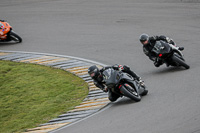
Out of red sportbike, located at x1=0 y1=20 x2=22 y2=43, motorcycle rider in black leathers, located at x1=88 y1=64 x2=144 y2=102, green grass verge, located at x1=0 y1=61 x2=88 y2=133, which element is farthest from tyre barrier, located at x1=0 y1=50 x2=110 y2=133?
red sportbike, located at x1=0 y1=20 x2=22 y2=43

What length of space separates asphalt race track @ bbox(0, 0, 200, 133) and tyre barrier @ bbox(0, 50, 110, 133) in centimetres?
41

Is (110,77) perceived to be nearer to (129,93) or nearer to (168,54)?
(129,93)

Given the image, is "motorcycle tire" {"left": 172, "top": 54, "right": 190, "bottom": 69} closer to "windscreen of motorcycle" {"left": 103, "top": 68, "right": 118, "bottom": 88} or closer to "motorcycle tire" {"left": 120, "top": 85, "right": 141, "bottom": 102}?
"motorcycle tire" {"left": 120, "top": 85, "right": 141, "bottom": 102}

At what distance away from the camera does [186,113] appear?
31.3 feet

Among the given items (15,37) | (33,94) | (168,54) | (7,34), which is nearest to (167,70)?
(168,54)

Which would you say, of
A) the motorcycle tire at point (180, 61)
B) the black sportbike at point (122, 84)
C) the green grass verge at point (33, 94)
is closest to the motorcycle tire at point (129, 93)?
the black sportbike at point (122, 84)

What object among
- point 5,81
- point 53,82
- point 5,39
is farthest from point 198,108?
point 5,39

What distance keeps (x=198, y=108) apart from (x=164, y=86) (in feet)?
9.31

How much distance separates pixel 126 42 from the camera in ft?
60.1

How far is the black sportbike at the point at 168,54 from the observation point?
13844 mm

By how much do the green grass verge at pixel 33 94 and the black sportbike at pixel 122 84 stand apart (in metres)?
1.64

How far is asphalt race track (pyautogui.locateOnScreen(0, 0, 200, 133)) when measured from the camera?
9.88 m

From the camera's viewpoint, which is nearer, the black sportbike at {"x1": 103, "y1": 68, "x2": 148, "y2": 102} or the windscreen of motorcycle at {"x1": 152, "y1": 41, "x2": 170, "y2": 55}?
the black sportbike at {"x1": 103, "y1": 68, "x2": 148, "y2": 102}

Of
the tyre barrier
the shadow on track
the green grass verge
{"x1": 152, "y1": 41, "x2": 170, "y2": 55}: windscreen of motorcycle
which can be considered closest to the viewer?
the tyre barrier
